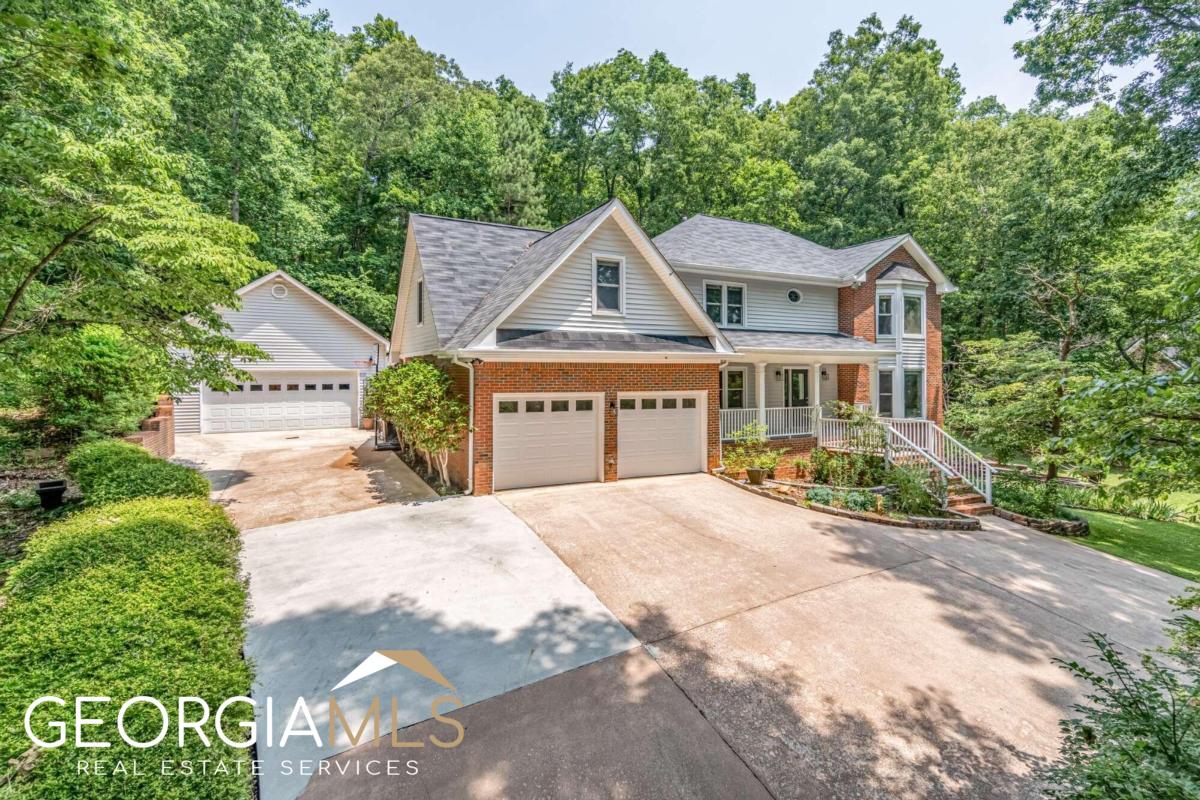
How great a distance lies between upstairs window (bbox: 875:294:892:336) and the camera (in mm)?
16500

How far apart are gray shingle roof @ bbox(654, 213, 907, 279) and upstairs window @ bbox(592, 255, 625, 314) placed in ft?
11.5

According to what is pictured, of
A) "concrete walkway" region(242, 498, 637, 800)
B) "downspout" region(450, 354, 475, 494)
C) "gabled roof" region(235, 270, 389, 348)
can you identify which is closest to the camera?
"concrete walkway" region(242, 498, 637, 800)

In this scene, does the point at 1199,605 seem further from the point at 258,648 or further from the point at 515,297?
the point at 515,297

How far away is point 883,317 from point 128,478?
19.6m

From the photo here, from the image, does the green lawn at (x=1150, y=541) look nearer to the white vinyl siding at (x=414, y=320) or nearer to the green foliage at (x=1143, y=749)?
the green foliage at (x=1143, y=749)

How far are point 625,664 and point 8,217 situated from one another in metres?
9.86

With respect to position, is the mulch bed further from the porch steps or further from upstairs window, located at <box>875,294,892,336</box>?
upstairs window, located at <box>875,294,892,336</box>

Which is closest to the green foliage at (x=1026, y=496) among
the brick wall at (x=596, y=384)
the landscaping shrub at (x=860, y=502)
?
the landscaping shrub at (x=860, y=502)

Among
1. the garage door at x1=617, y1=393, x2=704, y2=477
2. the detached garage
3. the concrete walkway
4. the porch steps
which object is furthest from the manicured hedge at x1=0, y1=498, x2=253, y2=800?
the detached garage

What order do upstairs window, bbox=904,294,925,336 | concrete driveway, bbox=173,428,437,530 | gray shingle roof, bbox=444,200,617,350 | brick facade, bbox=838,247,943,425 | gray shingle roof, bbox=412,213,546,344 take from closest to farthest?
concrete driveway, bbox=173,428,437,530, gray shingle roof, bbox=444,200,617,350, gray shingle roof, bbox=412,213,546,344, brick facade, bbox=838,247,943,425, upstairs window, bbox=904,294,925,336

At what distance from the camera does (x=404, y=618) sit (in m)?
5.02

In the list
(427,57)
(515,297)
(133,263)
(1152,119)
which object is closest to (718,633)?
(515,297)

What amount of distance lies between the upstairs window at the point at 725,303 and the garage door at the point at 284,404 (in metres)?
15.7

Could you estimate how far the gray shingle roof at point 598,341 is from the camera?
32.3 feet
